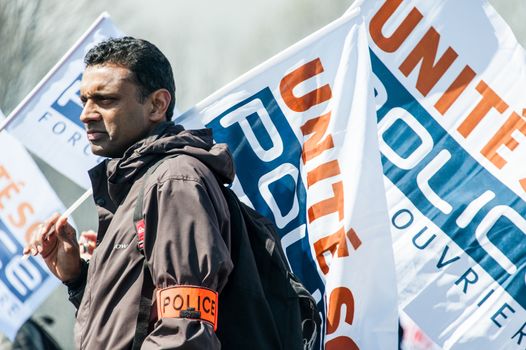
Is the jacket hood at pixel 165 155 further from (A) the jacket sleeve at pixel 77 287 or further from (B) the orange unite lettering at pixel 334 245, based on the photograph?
(B) the orange unite lettering at pixel 334 245

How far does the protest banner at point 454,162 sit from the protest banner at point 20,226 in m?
1.40

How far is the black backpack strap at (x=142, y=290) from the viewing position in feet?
8.29

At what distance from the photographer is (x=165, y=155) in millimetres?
2703

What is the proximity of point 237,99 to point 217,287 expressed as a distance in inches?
51.5

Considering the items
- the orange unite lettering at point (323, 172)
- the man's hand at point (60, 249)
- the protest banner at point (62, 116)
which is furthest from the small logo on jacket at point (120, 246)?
the protest banner at point (62, 116)

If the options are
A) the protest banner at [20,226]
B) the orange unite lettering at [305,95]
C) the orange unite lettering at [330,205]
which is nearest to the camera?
the orange unite lettering at [330,205]

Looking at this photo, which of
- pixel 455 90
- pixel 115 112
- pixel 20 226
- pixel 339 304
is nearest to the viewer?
pixel 115 112

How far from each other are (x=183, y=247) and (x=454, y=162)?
5.23 ft

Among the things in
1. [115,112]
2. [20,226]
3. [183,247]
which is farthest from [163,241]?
[20,226]

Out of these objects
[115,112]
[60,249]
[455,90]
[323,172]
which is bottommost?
[455,90]

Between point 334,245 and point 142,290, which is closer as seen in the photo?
point 142,290

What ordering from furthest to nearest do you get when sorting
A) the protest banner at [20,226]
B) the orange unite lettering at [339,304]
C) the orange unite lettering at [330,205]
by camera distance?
the protest banner at [20,226] < the orange unite lettering at [330,205] < the orange unite lettering at [339,304]

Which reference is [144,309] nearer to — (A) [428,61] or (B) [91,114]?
(B) [91,114]

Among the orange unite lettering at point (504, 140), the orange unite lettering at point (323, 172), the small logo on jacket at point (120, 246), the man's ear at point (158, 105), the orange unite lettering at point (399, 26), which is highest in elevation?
the man's ear at point (158, 105)
